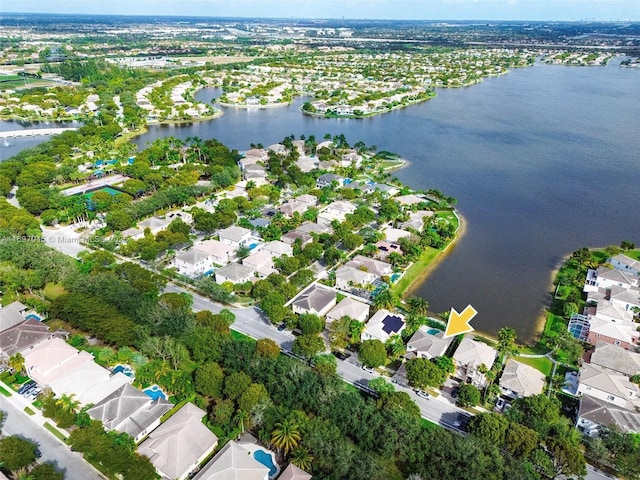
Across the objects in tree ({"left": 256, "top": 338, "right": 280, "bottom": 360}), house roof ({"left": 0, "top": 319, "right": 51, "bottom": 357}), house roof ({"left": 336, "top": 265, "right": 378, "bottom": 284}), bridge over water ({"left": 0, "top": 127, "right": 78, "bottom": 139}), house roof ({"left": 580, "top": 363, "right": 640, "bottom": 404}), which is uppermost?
tree ({"left": 256, "top": 338, "right": 280, "bottom": 360})

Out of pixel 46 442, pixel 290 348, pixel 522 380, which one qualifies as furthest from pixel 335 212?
pixel 46 442

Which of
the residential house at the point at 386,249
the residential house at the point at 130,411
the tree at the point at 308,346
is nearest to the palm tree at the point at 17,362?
the residential house at the point at 130,411

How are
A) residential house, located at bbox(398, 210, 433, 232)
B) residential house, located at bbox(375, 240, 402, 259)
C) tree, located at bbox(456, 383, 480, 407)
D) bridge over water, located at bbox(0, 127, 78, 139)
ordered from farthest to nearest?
bridge over water, located at bbox(0, 127, 78, 139), residential house, located at bbox(398, 210, 433, 232), residential house, located at bbox(375, 240, 402, 259), tree, located at bbox(456, 383, 480, 407)

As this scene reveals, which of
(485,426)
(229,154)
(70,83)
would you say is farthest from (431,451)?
(70,83)

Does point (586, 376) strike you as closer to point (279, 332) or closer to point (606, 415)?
point (606, 415)

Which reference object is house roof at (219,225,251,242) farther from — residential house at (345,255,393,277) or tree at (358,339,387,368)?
tree at (358,339,387,368)

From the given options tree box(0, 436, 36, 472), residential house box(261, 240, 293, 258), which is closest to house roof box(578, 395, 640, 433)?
residential house box(261, 240, 293, 258)
